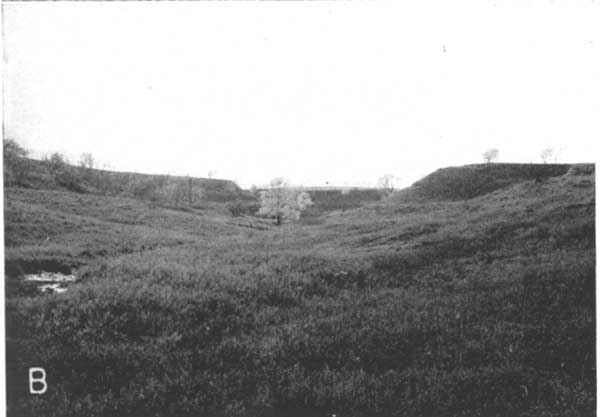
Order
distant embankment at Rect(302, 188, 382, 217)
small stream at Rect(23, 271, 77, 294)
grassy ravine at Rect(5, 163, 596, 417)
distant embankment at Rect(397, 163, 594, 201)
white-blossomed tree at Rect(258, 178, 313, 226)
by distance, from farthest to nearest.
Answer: distant embankment at Rect(302, 188, 382, 217)
white-blossomed tree at Rect(258, 178, 313, 226)
distant embankment at Rect(397, 163, 594, 201)
small stream at Rect(23, 271, 77, 294)
grassy ravine at Rect(5, 163, 596, 417)

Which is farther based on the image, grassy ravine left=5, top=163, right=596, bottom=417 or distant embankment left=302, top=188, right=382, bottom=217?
distant embankment left=302, top=188, right=382, bottom=217

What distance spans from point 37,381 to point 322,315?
3.83 m

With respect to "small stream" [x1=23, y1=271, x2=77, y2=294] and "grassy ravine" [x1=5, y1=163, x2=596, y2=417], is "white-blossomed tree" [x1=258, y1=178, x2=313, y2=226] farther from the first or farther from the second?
"small stream" [x1=23, y1=271, x2=77, y2=294]

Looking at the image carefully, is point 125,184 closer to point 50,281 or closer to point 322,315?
point 50,281

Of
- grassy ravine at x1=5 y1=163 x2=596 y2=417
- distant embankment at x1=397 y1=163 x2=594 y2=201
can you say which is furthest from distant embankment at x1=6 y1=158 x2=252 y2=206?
distant embankment at x1=397 y1=163 x2=594 y2=201

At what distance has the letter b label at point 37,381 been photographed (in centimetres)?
500

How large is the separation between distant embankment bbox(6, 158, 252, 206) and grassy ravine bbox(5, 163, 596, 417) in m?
0.40

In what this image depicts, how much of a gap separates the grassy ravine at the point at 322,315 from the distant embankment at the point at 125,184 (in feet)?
1.33

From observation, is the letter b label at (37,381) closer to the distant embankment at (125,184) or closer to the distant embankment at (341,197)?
the distant embankment at (125,184)

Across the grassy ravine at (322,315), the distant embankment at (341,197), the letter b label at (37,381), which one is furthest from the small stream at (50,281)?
the distant embankment at (341,197)

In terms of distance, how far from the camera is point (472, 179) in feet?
27.9

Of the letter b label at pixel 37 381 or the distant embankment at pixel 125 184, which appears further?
the distant embankment at pixel 125 184

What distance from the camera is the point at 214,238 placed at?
9.47 m

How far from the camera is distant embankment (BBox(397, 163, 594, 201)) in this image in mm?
7777
